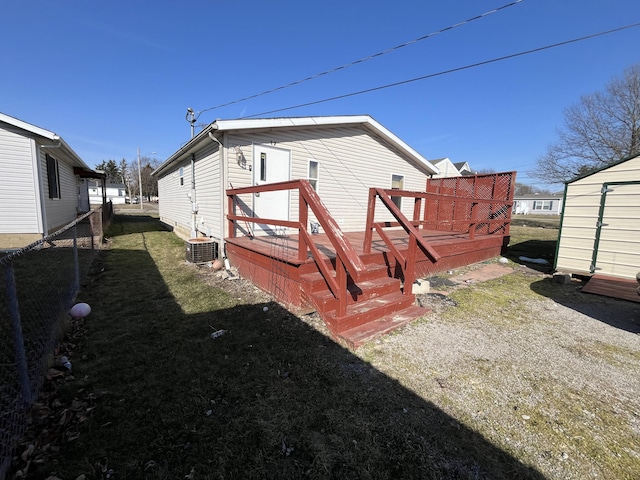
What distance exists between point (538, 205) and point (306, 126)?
167 feet

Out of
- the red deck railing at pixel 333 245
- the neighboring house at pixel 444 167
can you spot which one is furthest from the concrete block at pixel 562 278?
the neighboring house at pixel 444 167

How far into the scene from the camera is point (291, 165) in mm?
7016

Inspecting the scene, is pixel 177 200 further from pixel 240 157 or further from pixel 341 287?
pixel 341 287

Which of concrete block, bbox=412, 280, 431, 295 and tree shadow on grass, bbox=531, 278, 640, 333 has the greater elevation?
concrete block, bbox=412, 280, 431, 295

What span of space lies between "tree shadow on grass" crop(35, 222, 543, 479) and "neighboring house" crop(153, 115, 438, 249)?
3799mm

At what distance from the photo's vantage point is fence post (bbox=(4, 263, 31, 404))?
1947 millimetres

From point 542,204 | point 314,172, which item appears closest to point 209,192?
point 314,172

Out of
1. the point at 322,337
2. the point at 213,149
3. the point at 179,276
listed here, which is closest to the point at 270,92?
the point at 213,149

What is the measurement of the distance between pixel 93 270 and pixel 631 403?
8156 mm

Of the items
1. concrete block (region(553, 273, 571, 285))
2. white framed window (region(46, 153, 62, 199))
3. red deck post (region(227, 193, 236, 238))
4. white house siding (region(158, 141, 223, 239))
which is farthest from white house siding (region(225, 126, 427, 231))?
white framed window (region(46, 153, 62, 199))

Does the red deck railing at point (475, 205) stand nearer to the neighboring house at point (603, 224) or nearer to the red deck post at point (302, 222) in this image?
the neighboring house at point (603, 224)

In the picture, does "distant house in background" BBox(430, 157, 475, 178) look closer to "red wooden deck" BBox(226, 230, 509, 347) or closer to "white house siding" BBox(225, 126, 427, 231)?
"white house siding" BBox(225, 126, 427, 231)

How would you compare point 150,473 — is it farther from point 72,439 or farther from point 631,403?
point 631,403

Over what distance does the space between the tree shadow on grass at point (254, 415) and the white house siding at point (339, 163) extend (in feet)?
13.2
